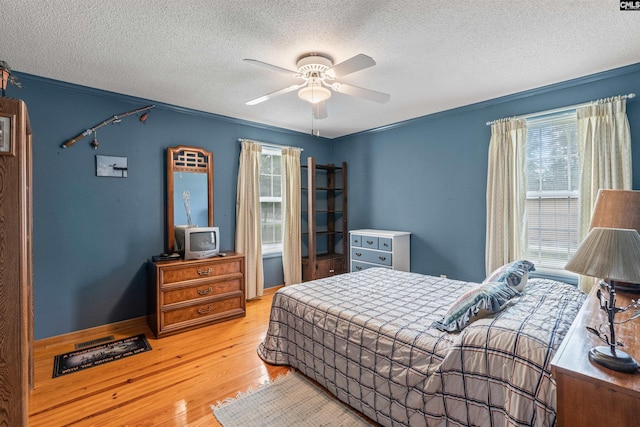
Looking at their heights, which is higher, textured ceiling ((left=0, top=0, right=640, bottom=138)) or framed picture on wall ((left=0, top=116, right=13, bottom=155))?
textured ceiling ((left=0, top=0, right=640, bottom=138))

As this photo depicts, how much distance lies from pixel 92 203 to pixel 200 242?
1.14 meters

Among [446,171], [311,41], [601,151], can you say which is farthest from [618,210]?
[311,41]

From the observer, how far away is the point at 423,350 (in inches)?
62.1

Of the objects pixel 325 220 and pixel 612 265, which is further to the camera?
pixel 325 220

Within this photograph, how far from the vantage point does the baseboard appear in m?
2.82

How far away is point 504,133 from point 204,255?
363 cm

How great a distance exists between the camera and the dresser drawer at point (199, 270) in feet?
10.1

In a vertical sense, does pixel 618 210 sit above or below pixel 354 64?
below

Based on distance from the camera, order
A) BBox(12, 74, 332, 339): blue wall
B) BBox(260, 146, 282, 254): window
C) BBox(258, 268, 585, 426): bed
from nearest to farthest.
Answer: BBox(258, 268, 585, 426): bed → BBox(12, 74, 332, 339): blue wall → BBox(260, 146, 282, 254): window

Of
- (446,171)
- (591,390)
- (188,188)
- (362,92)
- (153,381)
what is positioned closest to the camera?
(591,390)

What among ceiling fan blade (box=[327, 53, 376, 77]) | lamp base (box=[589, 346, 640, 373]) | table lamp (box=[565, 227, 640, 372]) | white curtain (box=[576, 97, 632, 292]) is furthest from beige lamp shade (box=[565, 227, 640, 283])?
white curtain (box=[576, 97, 632, 292])

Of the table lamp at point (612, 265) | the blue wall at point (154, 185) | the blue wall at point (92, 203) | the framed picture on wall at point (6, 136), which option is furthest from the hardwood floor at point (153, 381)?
the table lamp at point (612, 265)

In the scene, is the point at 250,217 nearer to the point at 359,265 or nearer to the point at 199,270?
the point at 199,270

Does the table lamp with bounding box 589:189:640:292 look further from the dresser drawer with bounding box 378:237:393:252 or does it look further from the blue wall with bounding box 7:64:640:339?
the dresser drawer with bounding box 378:237:393:252
